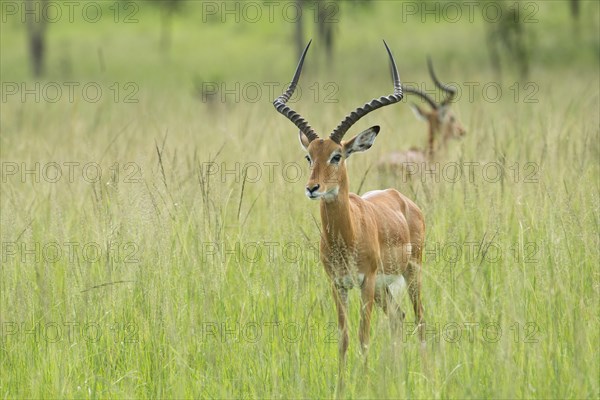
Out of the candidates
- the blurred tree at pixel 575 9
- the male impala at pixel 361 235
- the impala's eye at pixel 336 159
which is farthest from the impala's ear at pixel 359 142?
the blurred tree at pixel 575 9

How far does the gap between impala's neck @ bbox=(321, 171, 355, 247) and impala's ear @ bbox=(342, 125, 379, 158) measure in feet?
0.95

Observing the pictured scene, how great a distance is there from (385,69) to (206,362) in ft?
69.6

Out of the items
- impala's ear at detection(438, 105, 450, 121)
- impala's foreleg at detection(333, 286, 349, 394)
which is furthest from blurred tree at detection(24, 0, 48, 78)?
impala's foreleg at detection(333, 286, 349, 394)

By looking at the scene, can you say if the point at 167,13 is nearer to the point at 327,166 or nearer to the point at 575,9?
the point at 575,9

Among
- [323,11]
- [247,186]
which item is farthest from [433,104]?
[323,11]

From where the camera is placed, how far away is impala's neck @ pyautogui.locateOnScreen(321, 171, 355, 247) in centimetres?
444

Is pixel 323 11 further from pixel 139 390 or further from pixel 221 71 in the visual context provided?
pixel 139 390

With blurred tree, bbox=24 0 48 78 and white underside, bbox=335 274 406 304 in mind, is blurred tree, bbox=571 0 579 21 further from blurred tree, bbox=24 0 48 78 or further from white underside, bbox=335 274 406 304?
white underside, bbox=335 274 406 304

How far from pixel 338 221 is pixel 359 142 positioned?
1.71 feet

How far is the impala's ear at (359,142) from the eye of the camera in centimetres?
471

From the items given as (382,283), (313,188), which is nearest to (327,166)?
(313,188)

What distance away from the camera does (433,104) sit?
9828 mm

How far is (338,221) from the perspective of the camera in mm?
4445

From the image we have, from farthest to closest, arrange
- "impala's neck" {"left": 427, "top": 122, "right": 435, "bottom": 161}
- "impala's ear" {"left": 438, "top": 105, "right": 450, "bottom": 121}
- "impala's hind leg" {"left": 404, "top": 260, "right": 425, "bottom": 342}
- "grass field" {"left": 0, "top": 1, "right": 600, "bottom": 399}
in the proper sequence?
"impala's ear" {"left": 438, "top": 105, "right": 450, "bottom": 121}, "impala's neck" {"left": 427, "top": 122, "right": 435, "bottom": 161}, "impala's hind leg" {"left": 404, "top": 260, "right": 425, "bottom": 342}, "grass field" {"left": 0, "top": 1, "right": 600, "bottom": 399}
